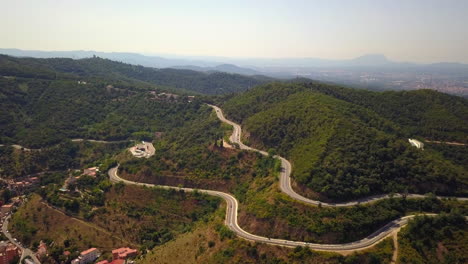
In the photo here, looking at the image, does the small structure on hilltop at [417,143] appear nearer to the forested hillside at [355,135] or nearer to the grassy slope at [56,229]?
the forested hillside at [355,135]

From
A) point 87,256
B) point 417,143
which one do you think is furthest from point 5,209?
point 417,143

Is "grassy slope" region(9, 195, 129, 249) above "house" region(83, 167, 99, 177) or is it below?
below

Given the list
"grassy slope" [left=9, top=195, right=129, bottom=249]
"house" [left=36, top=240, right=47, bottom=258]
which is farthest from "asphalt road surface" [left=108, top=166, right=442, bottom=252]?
"house" [left=36, top=240, right=47, bottom=258]

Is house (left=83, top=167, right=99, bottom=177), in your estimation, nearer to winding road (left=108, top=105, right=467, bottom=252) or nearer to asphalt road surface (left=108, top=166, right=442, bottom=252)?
winding road (left=108, top=105, right=467, bottom=252)

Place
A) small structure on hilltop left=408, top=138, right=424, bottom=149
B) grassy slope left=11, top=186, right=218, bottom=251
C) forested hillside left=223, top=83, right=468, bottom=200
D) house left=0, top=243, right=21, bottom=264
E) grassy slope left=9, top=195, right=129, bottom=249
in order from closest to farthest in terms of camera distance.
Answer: forested hillside left=223, top=83, right=468, bottom=200 → house left=0, top=243, right=21, bottom=264 → grassy slope left=9, top=195, right=129, bottom=249 → grassy slope left=11, top=186, right=218, bottom=251 → small structure on hilltop left=408, top=138, right=424, bottom=149

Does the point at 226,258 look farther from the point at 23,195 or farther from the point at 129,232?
the point at 23,195
